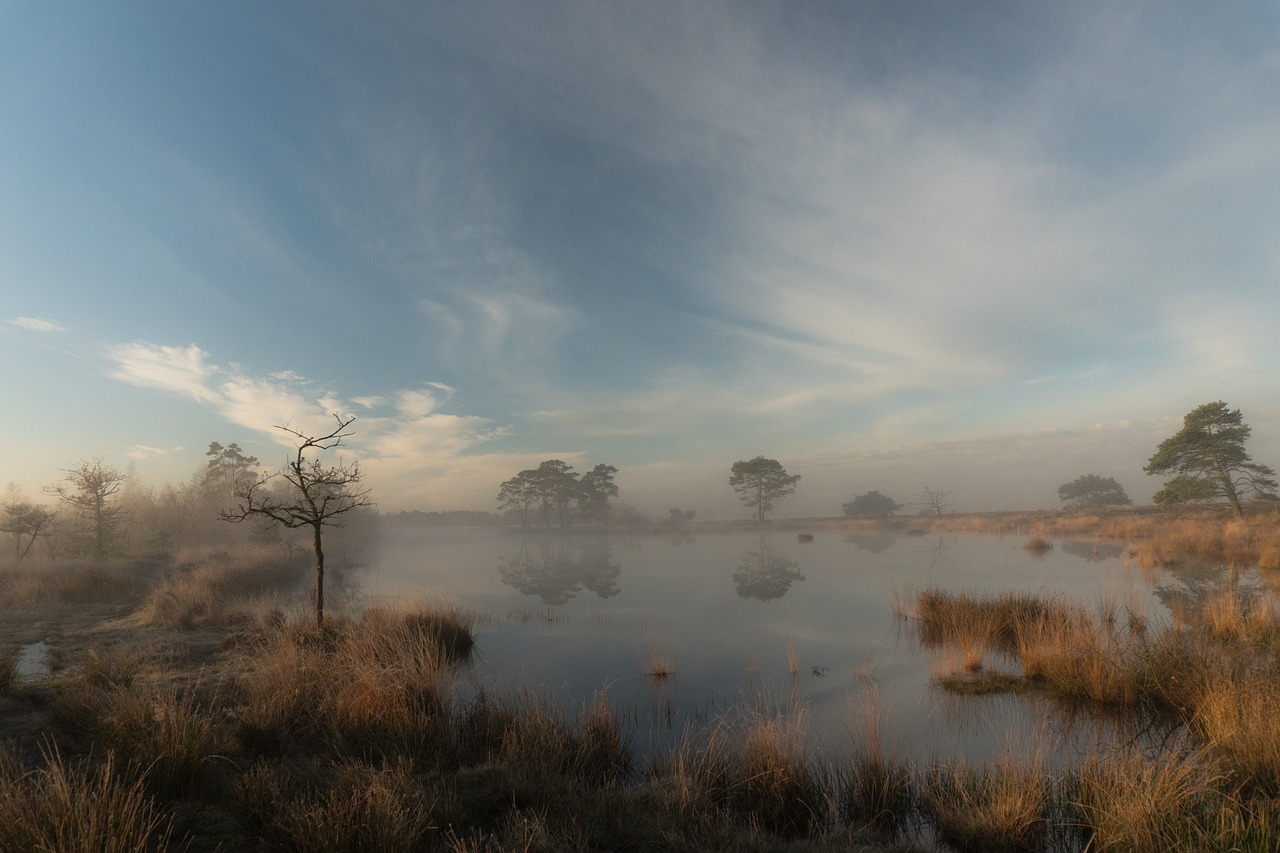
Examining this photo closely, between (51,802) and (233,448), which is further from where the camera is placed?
(233,448)

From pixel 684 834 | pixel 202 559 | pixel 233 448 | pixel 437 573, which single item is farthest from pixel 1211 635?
pixel 233 448

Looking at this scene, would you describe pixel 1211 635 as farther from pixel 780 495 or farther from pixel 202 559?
pixel 780 495

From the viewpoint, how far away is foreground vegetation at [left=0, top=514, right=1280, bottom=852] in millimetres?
3477

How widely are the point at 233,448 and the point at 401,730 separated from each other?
57.2 metres

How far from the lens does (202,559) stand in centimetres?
2419

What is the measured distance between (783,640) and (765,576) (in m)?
10.4

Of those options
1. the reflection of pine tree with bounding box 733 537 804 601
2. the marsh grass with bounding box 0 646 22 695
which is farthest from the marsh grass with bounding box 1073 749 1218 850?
the reflection of pine tree with bounding box 733 537 804 601

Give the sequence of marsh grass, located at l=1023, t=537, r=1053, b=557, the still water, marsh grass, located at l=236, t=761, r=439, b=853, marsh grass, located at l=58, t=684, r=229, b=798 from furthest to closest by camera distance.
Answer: marsh grass, located at l=1023, t=537, r=1053, b=557 → the still water → marsh grass, located at l=58, t=684, r=229, b=798 → marsh grass, located at l=236, t=761, r=439, b=853

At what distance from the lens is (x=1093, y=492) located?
77.1 metres

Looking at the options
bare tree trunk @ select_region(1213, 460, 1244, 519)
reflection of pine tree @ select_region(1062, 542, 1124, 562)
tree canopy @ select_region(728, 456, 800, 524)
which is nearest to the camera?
reflection of pine tree @ select_region(1062, 542, 1124, 562)

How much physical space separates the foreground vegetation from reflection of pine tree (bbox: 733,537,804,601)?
7698 millimetres

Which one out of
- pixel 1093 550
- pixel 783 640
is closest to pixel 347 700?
pixel 783 640

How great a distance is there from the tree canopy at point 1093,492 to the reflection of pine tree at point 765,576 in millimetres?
70435

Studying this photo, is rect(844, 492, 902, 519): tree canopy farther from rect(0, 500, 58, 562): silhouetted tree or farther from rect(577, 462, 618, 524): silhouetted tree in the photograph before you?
rect(0, 500, 58, 562): silhouetted tree
